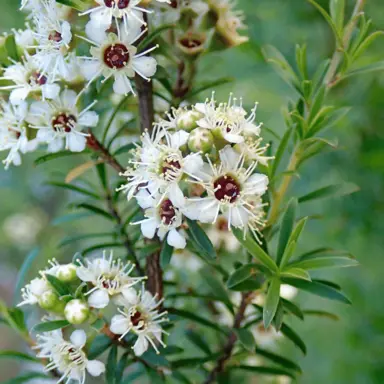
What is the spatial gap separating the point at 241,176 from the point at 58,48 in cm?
32

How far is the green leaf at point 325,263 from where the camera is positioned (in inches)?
37.0

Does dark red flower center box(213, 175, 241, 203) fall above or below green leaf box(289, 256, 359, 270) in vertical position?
above

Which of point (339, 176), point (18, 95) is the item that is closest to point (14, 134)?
point (18, 95)

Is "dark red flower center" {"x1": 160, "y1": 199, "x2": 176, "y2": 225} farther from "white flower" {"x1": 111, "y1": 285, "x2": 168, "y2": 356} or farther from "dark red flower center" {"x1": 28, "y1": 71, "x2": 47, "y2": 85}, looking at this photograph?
"dark red flower center" {"x1": 28, "y1": 71, "x2": 47, "y2": 85}

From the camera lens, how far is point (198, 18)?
1059 millimetres

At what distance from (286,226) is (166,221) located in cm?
19

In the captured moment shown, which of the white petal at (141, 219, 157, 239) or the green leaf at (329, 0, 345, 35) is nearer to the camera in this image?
the white petal at (141, 219, 157, 239)

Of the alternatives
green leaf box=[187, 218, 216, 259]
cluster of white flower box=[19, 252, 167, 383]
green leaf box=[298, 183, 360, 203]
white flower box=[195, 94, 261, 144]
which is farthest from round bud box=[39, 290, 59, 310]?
green leaf box=[298, 183, 360, 203]

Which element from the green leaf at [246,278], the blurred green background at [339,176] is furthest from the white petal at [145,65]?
the blurred green background at [339,176]

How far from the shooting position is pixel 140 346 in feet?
3.19

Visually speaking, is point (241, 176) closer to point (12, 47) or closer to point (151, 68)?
point (151, 68)

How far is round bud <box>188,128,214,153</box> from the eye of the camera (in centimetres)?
88

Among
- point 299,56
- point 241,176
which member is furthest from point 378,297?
point 241,176

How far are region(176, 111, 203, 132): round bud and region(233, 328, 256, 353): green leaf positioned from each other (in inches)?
14.2
